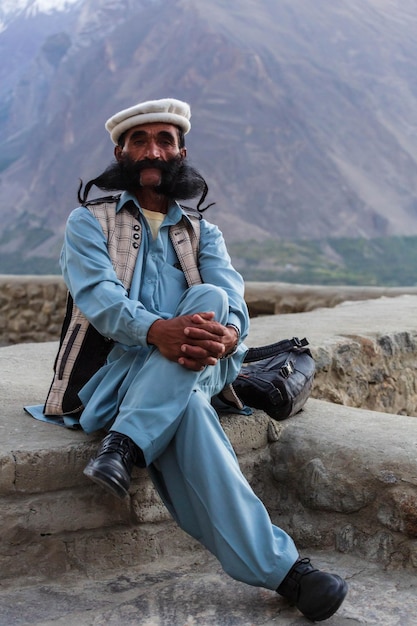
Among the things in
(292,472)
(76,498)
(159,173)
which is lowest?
(292,472)

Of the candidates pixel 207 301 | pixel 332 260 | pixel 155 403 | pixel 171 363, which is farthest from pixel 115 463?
pixel 332 260

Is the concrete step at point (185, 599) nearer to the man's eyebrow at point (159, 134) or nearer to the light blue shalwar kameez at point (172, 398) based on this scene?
the light blue shalwar kameez at point (172, 398)

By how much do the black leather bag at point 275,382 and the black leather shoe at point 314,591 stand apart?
0.73m

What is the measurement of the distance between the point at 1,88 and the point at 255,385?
165ft

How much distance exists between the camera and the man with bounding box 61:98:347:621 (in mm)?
2150

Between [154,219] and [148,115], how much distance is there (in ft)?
1.09

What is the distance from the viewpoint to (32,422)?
2.68 meters

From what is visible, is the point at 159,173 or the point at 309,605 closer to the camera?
the point at 309,605

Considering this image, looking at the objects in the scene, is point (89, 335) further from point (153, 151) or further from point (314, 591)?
point (314, 591)

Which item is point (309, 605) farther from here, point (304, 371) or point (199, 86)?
point (199, 86)

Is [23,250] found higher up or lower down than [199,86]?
lower down

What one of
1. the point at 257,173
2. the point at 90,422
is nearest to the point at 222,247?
the point at 90,422

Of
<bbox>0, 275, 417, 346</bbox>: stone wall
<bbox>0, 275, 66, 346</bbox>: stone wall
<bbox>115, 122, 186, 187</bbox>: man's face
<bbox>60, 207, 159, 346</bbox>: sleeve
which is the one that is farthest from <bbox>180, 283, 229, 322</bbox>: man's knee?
<bbox>0, 275, 66, 346</bbox>: stone wall

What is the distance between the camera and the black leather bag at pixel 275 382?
2.78 m
